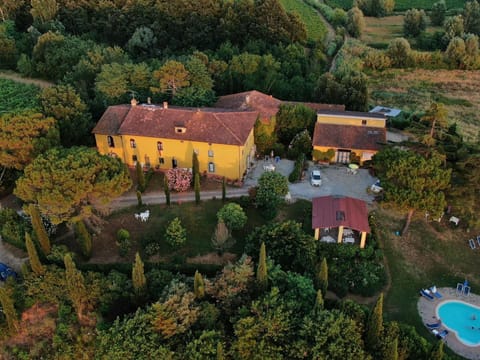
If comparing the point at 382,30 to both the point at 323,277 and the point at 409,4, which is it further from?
the point at 323,277

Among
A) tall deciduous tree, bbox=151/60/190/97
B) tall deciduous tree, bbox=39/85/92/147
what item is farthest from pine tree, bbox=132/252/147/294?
tall deciduous tree, bbox=151/60/190/97

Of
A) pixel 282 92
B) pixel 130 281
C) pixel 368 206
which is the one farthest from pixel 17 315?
pixel 282 92

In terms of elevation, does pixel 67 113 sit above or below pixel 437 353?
above

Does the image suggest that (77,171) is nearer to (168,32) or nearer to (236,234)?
(236,234)

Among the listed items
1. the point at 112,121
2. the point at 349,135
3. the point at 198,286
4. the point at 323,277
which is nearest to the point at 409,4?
the point at 349,135

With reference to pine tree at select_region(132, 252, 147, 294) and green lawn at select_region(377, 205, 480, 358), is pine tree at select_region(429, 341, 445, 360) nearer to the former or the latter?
green lawn at select_region(377, 205, 480, 358)

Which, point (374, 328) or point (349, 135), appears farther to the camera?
Result: point (349, 135)
